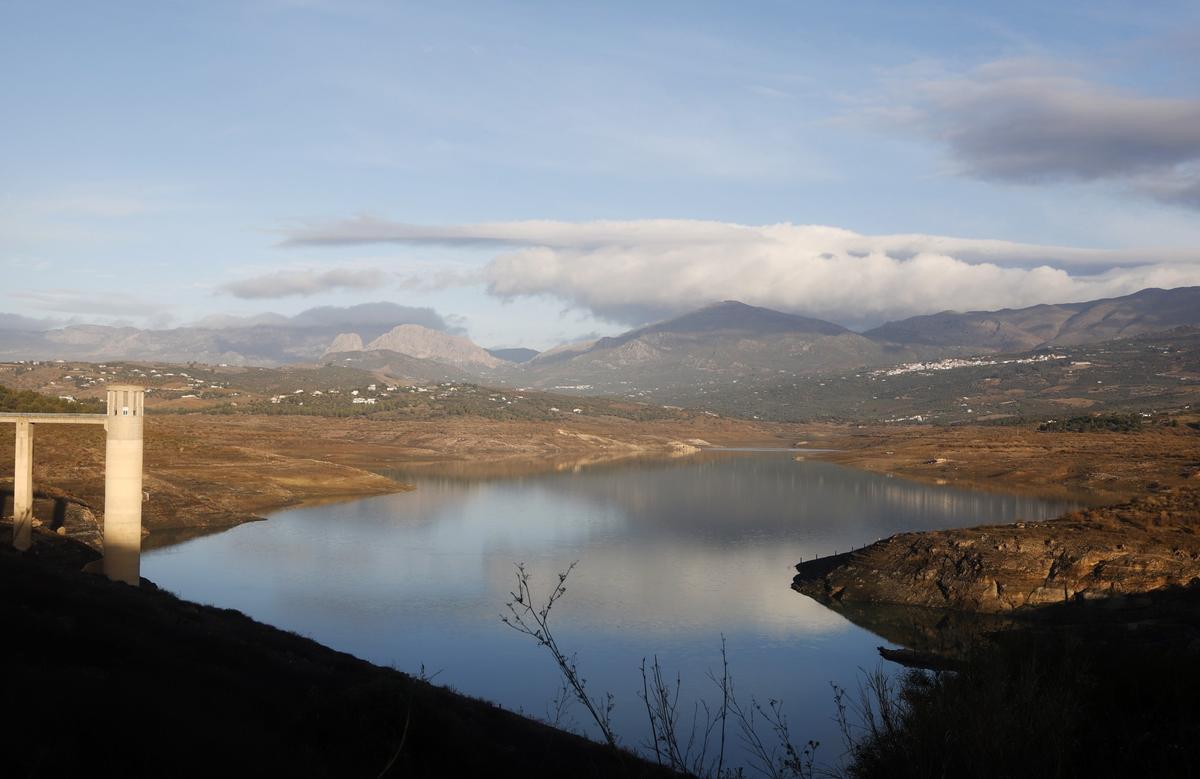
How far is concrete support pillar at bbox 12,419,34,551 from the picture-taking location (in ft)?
137

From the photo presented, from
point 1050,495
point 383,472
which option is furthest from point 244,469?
point 1050,495

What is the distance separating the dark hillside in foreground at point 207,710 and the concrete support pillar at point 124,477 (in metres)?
15.7

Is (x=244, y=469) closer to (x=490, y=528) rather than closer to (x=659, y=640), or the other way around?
(x=490, y=528)

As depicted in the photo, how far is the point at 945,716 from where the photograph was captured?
10.9 meters

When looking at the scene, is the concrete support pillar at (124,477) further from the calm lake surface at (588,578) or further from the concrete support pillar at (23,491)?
the concrete support pillar at (23,491)

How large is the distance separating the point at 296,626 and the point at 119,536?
9147 mm

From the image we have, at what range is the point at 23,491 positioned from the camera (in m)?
44.5

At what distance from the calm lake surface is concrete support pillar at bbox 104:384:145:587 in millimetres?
3645

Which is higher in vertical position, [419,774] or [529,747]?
[419,774]

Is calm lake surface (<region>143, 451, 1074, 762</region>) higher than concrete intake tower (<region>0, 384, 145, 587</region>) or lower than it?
lower

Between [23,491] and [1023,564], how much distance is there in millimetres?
44112

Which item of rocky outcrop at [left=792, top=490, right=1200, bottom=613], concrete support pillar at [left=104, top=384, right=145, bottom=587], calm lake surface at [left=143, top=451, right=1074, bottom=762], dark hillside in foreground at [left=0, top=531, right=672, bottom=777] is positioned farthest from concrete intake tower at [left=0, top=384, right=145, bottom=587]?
rocky outcrop at [left=792, top=490, right=1200, bottom=613]

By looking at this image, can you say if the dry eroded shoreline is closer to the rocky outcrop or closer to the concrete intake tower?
the concrete intake tower

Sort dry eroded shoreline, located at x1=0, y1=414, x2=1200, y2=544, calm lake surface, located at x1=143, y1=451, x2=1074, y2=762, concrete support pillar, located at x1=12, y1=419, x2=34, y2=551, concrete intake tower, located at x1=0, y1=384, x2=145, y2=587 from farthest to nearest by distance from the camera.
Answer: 1. dry eroded shoreline, located at x1=0, y1=414, x2=1200, y2=544
2. concrete support pillar, located at x1=12, y1=419, x2=34, y2=551
3. concrete intake tower, located at x1=0, y1=384, x2=145, y2=587
4. calm lake surface, located at x1=143, y1=451, x2=1074, y2=762
